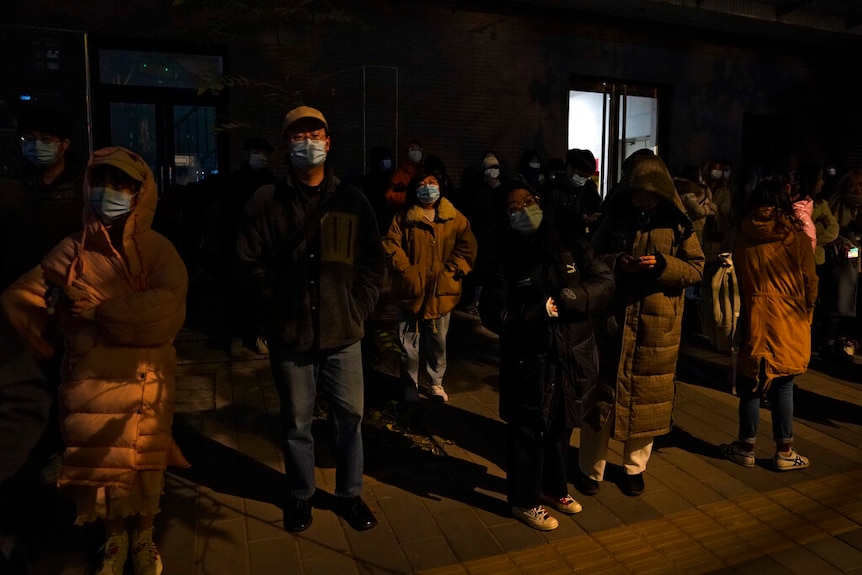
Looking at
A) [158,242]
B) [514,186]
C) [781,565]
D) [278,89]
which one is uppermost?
[278,89]

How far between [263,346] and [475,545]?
162 inches

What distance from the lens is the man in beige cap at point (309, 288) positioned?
3398mm

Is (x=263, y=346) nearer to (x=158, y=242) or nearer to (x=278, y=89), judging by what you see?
(x=278, y=89)

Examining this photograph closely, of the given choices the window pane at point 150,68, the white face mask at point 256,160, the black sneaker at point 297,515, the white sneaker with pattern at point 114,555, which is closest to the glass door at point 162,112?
the window pane at point 150,68

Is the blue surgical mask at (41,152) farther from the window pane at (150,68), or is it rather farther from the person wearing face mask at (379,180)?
the window pane at (150,68)

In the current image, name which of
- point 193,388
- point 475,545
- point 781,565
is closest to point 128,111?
point 193,388

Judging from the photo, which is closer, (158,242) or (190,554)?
(158,242)

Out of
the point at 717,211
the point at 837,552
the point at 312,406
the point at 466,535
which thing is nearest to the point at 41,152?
the point at 312,406

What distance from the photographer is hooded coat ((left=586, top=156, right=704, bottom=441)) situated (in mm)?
3912

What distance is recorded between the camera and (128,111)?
363 inches

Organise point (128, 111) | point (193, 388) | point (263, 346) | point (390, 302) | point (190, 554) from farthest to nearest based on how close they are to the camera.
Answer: point (128, 111), point (263, 346), point (390, 302), point (193, 388), point (190, 554)

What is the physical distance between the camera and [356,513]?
12.0 feet

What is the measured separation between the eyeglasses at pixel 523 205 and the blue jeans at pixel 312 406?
1130 millimetres

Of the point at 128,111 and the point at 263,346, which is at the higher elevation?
the point at 128,111
